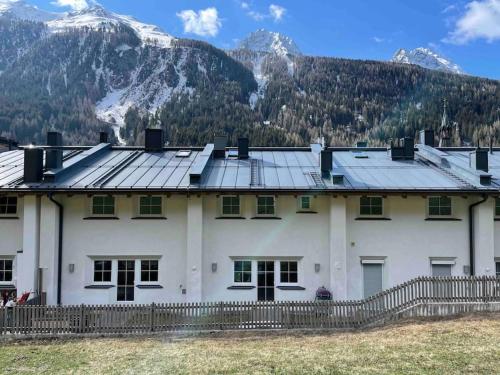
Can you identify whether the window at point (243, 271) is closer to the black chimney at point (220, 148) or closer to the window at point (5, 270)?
the black chimney at point (220, 148)

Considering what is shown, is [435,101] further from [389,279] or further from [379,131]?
[389,279]

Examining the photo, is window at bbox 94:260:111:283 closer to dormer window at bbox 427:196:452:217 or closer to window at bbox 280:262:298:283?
window at bbox 280:262:298:283

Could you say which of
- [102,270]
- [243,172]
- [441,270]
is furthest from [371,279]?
[102,270]

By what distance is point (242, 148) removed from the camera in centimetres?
2319

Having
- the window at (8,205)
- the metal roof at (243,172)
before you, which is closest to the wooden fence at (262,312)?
the metal roof at (243,172)

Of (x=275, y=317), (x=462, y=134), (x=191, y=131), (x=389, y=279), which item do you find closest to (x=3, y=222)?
(x=275, y=317)

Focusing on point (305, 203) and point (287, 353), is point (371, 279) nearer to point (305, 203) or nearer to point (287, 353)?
point (305, 203)

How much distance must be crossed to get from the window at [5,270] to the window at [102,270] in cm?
396

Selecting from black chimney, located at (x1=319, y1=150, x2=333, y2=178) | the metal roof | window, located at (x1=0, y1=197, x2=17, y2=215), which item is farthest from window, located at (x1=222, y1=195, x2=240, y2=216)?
window, located at (x1=0, y1=197, x2=17, y2=215)

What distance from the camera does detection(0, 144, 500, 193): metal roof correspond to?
59.6 feet

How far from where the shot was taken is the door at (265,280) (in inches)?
724

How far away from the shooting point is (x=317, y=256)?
18.5m

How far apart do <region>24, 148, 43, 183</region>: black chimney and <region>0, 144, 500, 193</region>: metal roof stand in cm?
45

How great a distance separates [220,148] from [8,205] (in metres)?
11.0
